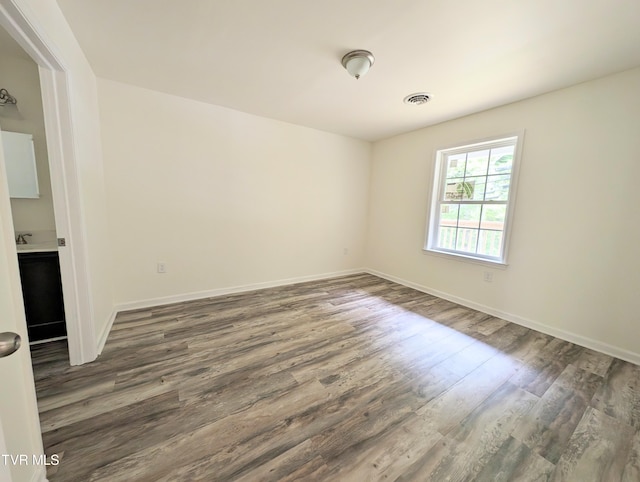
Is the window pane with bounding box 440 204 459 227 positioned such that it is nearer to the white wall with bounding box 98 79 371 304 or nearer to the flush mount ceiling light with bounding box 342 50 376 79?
the white wall with bounding box 98 79 371 304

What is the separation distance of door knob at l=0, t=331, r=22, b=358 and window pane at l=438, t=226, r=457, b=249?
3.91 metres

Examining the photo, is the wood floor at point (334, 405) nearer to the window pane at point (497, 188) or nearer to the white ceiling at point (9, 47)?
the window pane at point (497, 188)

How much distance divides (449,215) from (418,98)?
1666mm

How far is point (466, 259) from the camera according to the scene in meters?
3.19

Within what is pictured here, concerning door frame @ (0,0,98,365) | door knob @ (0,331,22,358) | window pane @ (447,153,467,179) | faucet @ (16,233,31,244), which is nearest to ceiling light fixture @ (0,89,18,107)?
door frame @ (0,0,98,365)

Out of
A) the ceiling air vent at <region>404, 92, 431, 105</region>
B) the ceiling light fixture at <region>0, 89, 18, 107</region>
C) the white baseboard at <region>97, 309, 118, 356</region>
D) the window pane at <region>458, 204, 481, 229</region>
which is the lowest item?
the white baseboard at <region>97, 309, 118, 356</region>

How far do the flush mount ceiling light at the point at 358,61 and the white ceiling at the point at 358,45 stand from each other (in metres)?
0.06

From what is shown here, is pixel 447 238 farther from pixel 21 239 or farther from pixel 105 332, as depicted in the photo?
pixel 21 239

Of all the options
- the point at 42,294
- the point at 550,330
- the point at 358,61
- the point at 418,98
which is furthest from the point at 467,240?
the point at 42,294

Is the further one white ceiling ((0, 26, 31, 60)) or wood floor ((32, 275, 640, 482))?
white ceiling ((0, 26, 31, 60))

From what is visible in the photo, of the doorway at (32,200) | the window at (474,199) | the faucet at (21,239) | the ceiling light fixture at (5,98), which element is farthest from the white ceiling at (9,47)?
the window at (474,199)

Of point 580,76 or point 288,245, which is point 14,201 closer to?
point 288,245

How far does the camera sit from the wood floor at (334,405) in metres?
1.20

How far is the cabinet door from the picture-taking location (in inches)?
81.0
